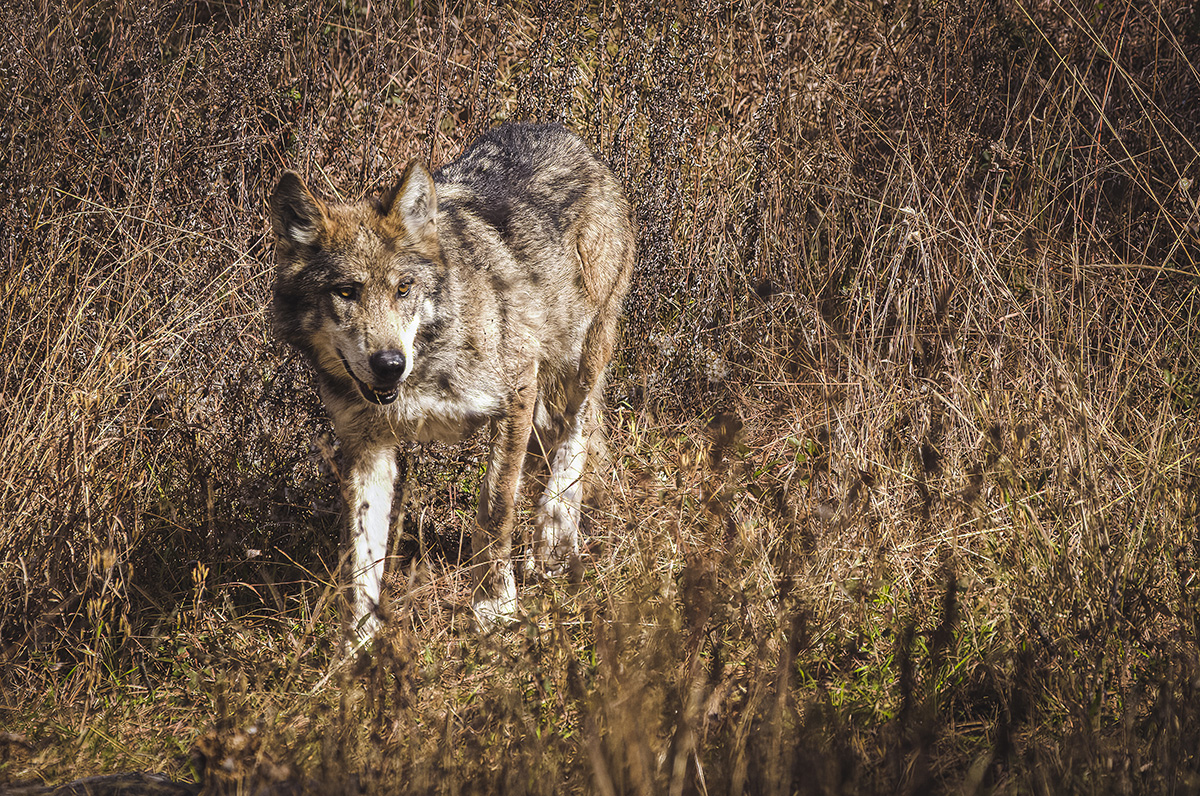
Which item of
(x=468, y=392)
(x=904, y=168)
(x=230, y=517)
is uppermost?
(x=904, y=168)

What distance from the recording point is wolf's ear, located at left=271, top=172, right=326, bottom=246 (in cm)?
367

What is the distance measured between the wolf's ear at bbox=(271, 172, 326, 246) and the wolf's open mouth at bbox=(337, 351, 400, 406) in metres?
0.52

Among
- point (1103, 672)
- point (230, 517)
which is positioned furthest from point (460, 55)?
point (1103, 672)

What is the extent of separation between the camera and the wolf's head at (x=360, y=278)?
11.8 feet

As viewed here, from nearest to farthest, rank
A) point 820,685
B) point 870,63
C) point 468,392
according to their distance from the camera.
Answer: point 820,685 < point 468,392 < point 870,63

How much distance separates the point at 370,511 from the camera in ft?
13.1

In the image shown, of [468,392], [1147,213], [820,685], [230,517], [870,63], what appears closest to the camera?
[820,685]

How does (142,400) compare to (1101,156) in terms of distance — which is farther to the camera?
(1101,156)

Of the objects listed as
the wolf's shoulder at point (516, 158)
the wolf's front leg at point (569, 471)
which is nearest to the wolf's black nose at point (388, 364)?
the wolf's front leg at point (569, 471)

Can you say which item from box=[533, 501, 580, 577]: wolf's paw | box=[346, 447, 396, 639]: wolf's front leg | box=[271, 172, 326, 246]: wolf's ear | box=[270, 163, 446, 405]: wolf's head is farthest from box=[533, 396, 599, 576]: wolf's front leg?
box=[271, 172, 326, 246]: wolf's ear

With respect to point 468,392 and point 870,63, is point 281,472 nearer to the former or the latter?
point 468,392

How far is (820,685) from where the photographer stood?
3008mm

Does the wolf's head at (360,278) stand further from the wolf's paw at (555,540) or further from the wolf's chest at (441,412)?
the wolf's paw at (555,540)

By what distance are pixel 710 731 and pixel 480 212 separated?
285 cm
